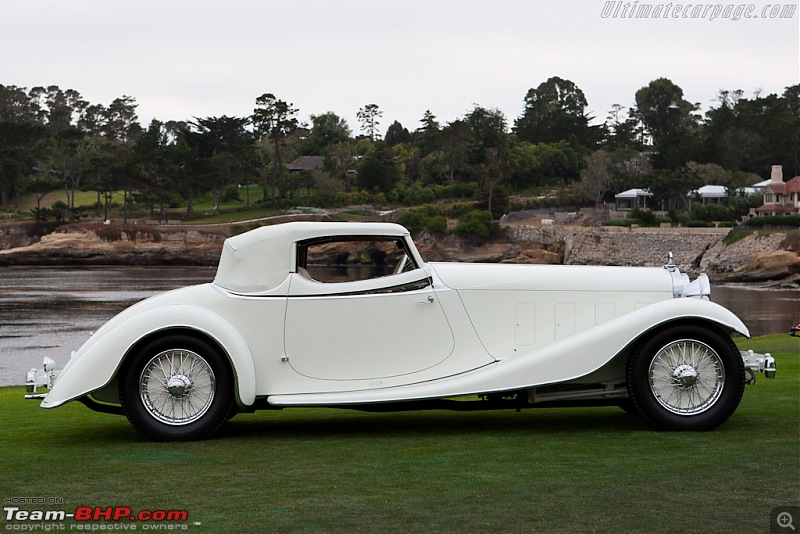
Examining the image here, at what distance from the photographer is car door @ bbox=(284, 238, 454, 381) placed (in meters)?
7.85

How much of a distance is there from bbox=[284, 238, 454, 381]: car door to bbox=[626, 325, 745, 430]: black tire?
1.58 m

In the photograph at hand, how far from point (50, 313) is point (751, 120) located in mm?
98993

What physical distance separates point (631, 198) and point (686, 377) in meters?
109

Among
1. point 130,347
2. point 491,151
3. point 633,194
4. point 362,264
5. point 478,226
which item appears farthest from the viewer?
point 491,151

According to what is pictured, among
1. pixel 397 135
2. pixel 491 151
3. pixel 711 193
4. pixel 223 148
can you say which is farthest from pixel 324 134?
pixel 711 193

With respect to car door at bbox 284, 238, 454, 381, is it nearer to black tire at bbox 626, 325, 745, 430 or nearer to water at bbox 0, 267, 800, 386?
black tire at bbox 626, 325, 745, 430

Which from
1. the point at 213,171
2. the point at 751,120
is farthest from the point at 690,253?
the point at 213,171

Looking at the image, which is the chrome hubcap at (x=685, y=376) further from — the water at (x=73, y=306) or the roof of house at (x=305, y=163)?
the roof of house at (x=305, y=163)

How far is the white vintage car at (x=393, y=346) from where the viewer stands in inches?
302

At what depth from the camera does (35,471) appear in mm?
6430

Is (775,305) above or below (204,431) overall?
below

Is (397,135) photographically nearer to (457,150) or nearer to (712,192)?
(457,150)

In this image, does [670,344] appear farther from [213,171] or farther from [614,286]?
[213,171]

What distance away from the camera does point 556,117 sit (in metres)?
154
